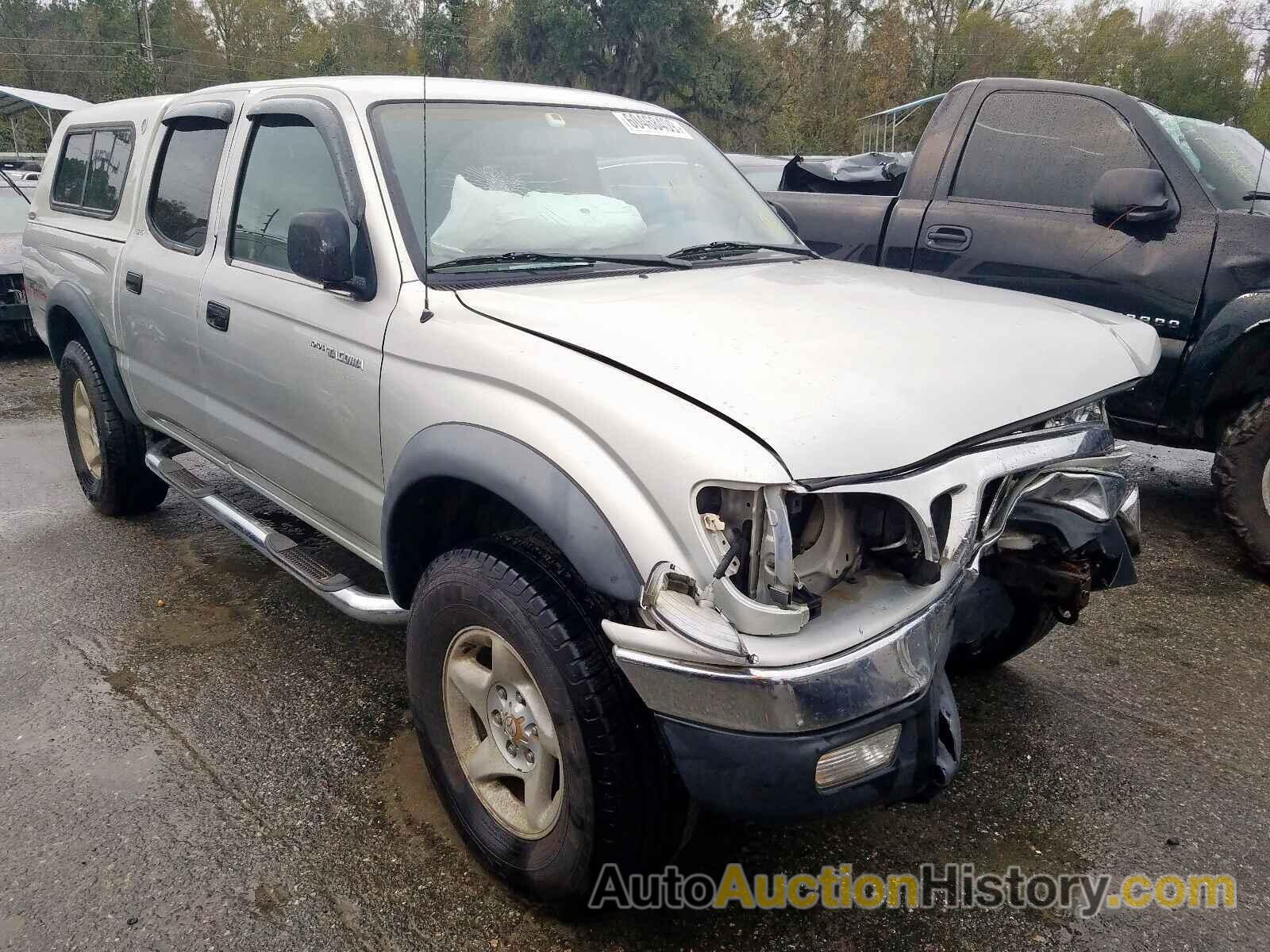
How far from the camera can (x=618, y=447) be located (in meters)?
1.92

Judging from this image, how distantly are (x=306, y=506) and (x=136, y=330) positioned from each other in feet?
4.66

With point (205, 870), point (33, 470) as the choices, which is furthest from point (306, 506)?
point (33, 470)

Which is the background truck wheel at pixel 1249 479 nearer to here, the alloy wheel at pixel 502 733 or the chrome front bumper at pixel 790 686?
the chrome front bumper at pixel 790 686

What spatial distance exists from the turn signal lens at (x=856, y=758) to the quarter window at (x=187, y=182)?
9.50 feet

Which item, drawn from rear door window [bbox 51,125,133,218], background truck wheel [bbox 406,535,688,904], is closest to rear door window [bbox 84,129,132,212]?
rear door window [bbox 51,125,133,218]

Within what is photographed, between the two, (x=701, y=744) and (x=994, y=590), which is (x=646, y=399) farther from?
(x=994, y=590)

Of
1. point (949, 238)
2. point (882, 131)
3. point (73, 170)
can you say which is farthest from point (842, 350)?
point (882, 131)

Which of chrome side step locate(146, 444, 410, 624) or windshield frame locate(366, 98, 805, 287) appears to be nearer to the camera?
windshield frame locate(366, 98, 805, 287)

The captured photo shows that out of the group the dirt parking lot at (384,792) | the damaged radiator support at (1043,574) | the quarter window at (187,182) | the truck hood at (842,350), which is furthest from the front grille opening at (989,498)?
the quarter window at (187,182)

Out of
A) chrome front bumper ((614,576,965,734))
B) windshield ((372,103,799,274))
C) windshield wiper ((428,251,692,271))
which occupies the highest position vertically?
windshield ((372,103,799,274))

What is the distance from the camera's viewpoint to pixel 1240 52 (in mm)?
22578

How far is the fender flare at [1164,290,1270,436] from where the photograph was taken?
397 cm

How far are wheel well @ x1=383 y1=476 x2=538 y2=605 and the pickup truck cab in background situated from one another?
312cm

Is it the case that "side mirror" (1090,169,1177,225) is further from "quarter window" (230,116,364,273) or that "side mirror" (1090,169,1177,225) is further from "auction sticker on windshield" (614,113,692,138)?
"quarter window" (230,116,364,273)
